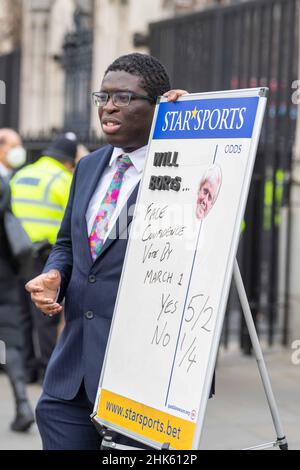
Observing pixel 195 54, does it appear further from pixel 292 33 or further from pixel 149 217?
pixel 149 217

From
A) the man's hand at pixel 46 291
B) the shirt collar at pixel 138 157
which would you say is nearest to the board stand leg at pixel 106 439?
the man's hand at pixel 46 291

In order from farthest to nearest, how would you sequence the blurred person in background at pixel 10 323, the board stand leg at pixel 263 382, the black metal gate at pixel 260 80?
the black metal gate at pixel 260 80 < the blurred person in background at pixel 10 323 < the board stand leg at pixel 263 382

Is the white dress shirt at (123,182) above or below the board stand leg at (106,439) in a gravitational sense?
above

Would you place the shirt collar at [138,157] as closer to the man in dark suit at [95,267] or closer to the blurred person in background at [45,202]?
the man in dark suit at [95,267]

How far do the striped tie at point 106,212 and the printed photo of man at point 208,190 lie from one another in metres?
0.48

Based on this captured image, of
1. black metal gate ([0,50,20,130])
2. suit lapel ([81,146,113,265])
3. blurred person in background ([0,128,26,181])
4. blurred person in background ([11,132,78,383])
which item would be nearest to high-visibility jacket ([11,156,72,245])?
blurred person in background ([11,132,78,383])

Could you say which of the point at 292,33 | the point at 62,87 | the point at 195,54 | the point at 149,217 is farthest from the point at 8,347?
the point at 62,87

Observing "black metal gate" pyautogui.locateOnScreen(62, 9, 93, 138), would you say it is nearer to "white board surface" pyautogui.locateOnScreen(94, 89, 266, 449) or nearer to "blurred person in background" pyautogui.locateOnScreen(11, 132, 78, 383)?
"blurred person in background" pyautogui.locateOnScreen(11, 132, 78, 383)

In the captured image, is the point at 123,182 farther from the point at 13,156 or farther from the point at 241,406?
the point at 13,156

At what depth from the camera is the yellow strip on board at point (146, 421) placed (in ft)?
10.2

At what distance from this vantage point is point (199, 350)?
3.12 metres

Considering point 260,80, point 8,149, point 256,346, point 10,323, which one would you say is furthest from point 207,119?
point 260,80

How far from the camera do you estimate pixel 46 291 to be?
3600mm

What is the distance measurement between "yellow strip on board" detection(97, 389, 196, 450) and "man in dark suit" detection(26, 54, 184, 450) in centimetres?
17
